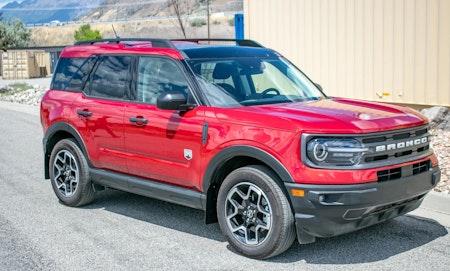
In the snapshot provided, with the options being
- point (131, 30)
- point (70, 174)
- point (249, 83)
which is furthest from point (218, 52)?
point (131, 30)

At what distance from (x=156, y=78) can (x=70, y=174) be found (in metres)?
1.77

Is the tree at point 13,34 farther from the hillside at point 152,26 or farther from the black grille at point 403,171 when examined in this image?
the black grille at point 403,171

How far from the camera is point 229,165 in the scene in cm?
589

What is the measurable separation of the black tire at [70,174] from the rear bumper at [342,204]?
292 cm

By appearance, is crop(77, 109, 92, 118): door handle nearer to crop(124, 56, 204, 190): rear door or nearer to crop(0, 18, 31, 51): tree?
crop(124, 56, 204, 190): rear door

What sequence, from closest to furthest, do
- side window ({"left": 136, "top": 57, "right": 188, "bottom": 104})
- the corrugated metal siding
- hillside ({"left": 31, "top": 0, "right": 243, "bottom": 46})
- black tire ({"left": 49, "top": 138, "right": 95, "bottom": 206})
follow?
1. side window ({"left": 136, "top": 57, "right": 188, "bottom": 104})
2. black tire ({"left": 49, "top": 138, "right": 95, "bottom": 206})
3. the corrugated metal siding
4. hillside ({"left": 31, "top": 0, "right": 243, "bottom": 46})

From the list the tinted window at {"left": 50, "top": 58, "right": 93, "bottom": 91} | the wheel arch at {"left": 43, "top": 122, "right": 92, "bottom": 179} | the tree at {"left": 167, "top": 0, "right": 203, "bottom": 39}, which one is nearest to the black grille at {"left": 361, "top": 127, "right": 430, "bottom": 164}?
the wheel arch at {"left": 43, "top": 122, "right": 92, "bottom": 179}

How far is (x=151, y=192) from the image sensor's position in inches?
256

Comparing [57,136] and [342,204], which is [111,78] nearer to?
[57,136]

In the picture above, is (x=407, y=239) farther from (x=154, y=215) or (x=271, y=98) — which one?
(x=154, y=215)

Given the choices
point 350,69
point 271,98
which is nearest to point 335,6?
point 350,69

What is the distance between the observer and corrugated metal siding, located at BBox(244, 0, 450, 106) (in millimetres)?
11977

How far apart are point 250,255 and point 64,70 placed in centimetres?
354

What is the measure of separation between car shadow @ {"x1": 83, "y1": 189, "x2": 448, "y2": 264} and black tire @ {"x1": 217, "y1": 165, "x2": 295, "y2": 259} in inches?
8.4
